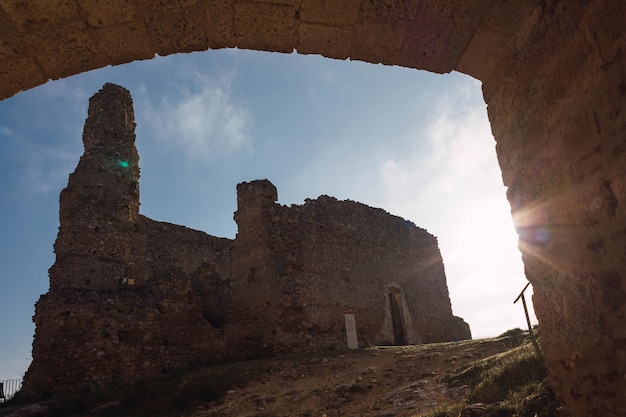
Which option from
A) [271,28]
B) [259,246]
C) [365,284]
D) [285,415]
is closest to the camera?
[271,28]

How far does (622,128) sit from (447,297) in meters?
A: 22.5

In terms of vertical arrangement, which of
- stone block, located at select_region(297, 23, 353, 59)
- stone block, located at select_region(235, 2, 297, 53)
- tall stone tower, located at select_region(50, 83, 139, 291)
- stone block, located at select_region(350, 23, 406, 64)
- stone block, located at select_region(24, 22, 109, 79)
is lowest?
stone block, located at select_region(24, 22, 109, 79)

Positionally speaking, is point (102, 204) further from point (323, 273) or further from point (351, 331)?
point (351, 331)

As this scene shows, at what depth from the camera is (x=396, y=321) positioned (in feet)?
65.0

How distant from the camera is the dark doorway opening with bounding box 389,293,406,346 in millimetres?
19438

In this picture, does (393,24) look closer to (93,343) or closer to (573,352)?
(573,352)

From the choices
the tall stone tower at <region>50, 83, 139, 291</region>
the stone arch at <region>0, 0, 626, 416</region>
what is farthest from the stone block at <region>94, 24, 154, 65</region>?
the tall stone tower at <region>50, 83, 139, 291</region>

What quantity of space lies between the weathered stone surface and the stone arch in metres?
11.0

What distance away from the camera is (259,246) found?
51.0 feet

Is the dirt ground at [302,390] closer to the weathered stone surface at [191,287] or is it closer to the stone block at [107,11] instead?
the weathered stone surface at [191,287]

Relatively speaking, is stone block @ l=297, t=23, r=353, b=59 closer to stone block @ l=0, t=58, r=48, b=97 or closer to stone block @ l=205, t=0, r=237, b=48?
stone block @ l=205, t=0, r=237, b=48

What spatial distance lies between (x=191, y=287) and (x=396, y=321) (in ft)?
29.1

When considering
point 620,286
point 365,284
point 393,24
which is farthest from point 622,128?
point 365,284

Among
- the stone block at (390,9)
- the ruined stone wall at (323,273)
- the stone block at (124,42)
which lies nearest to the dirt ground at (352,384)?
the ruined stone wall at (323,273)
